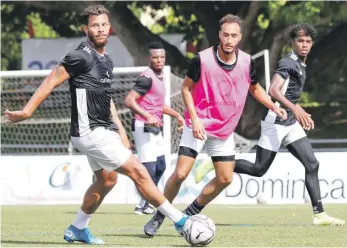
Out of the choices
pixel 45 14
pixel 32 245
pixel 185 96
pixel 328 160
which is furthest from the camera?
pixel 45 14

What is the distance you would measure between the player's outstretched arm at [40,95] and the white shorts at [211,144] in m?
1.72

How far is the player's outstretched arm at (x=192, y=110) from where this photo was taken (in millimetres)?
10375

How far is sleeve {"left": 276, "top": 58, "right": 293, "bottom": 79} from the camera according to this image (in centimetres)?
1249

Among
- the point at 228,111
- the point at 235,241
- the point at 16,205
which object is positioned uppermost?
the point at 228,111

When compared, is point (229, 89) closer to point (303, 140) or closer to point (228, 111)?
point (228, 111)

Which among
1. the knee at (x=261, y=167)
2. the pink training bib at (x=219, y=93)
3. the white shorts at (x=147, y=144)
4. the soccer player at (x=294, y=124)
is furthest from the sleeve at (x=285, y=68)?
the white shorts at (x=147, y=144)

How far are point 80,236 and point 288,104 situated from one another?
3.10 m

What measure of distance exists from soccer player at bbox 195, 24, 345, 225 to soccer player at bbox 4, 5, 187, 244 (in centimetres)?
275

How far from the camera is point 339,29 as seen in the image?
1109 inches

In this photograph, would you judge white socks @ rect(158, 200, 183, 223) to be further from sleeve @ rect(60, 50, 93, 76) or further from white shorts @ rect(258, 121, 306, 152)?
white shorts @ rect(258, 121, 306, 152)

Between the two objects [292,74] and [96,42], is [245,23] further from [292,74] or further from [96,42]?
[96,42]

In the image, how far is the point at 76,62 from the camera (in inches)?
380

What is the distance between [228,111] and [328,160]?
763 cm

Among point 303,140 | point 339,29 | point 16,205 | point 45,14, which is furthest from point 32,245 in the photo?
point 45,14
